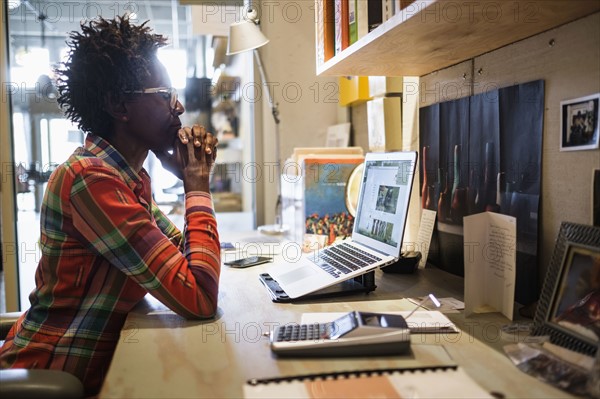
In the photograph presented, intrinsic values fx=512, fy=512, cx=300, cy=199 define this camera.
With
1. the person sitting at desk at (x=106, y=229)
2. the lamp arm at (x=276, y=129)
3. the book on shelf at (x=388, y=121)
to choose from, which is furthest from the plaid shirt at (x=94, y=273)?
the lamp arm at (x=276, y=129)

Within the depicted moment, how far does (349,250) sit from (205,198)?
0.46m

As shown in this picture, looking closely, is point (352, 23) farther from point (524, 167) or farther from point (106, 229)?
point (106, 229)

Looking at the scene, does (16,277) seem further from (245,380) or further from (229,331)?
(245,380)

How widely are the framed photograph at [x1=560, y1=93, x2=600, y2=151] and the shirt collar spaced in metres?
0.95

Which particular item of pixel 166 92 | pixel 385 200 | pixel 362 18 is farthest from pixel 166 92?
pixel 385 200

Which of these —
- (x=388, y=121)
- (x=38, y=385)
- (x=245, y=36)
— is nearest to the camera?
(x=38, y=385)

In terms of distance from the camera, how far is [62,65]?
4.11ft

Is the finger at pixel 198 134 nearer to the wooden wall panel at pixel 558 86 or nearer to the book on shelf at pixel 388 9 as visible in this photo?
the book on shelf at pixel 388 9

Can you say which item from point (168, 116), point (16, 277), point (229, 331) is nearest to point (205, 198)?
point (168, 116)

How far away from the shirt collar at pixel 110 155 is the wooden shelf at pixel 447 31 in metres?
0.64

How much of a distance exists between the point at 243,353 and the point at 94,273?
1.31 ft

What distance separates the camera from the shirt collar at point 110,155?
3.79ft

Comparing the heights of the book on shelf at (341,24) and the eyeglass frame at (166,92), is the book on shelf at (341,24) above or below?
above

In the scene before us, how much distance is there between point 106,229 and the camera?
101 cm
